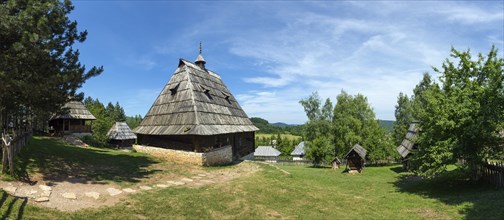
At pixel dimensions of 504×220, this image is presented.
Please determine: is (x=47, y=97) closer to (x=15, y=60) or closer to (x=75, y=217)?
(x=15, y=60)

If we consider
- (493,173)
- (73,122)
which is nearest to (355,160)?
(493,173)

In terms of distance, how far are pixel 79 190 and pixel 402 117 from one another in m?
50.4

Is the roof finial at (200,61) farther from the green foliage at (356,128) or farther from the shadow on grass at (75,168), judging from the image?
the green foliage at (356,128)

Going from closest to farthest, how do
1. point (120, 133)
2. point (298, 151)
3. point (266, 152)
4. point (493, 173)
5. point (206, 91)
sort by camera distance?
1. point (493, 173)
2. point (206, 91)
3. point (120, 133)
4. point (298, 151)
5. point (266, 152)

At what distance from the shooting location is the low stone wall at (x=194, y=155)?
63.4 feet

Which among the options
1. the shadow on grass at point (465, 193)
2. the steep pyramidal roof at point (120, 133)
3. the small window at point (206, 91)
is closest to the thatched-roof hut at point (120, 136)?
the steep pyramidal roof at point (120, 133)

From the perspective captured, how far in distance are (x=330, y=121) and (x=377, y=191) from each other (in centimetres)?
3193

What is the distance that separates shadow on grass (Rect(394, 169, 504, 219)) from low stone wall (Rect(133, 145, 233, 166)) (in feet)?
40.0

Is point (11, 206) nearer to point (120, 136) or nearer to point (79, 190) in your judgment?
point (79, 190)

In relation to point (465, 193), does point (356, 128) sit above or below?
above

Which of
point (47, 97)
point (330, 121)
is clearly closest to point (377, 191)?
point (47, 97)

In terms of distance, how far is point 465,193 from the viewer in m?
13.2

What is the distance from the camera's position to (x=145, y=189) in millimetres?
11875

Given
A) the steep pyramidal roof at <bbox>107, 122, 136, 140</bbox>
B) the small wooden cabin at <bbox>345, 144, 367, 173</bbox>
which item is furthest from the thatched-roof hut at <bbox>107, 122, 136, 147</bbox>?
the small wooden cabin at <bbox>345, 144, 367, 173</bbox>
